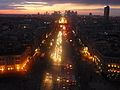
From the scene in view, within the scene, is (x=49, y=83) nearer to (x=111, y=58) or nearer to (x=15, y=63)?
(x=15, y=63)

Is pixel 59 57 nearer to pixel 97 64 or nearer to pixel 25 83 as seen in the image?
pixel 97 64

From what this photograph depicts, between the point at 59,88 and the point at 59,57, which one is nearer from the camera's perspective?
the point at 59,88

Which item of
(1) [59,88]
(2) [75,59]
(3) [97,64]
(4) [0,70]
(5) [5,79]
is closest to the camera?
(1) [59,88]

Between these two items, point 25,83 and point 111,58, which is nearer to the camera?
point 25,83

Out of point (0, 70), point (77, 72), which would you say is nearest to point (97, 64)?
point (77, 72)

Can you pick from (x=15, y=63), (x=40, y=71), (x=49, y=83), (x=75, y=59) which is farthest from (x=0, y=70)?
(x=75, y=59)

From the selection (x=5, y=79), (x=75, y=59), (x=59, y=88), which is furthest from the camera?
(x=75, y=59)

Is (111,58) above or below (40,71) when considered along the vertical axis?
above

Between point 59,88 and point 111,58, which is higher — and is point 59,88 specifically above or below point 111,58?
below

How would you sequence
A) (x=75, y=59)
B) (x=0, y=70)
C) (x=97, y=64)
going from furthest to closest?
(x=75, y=59)
(x=97, y=64)
(x=0, y=70)
